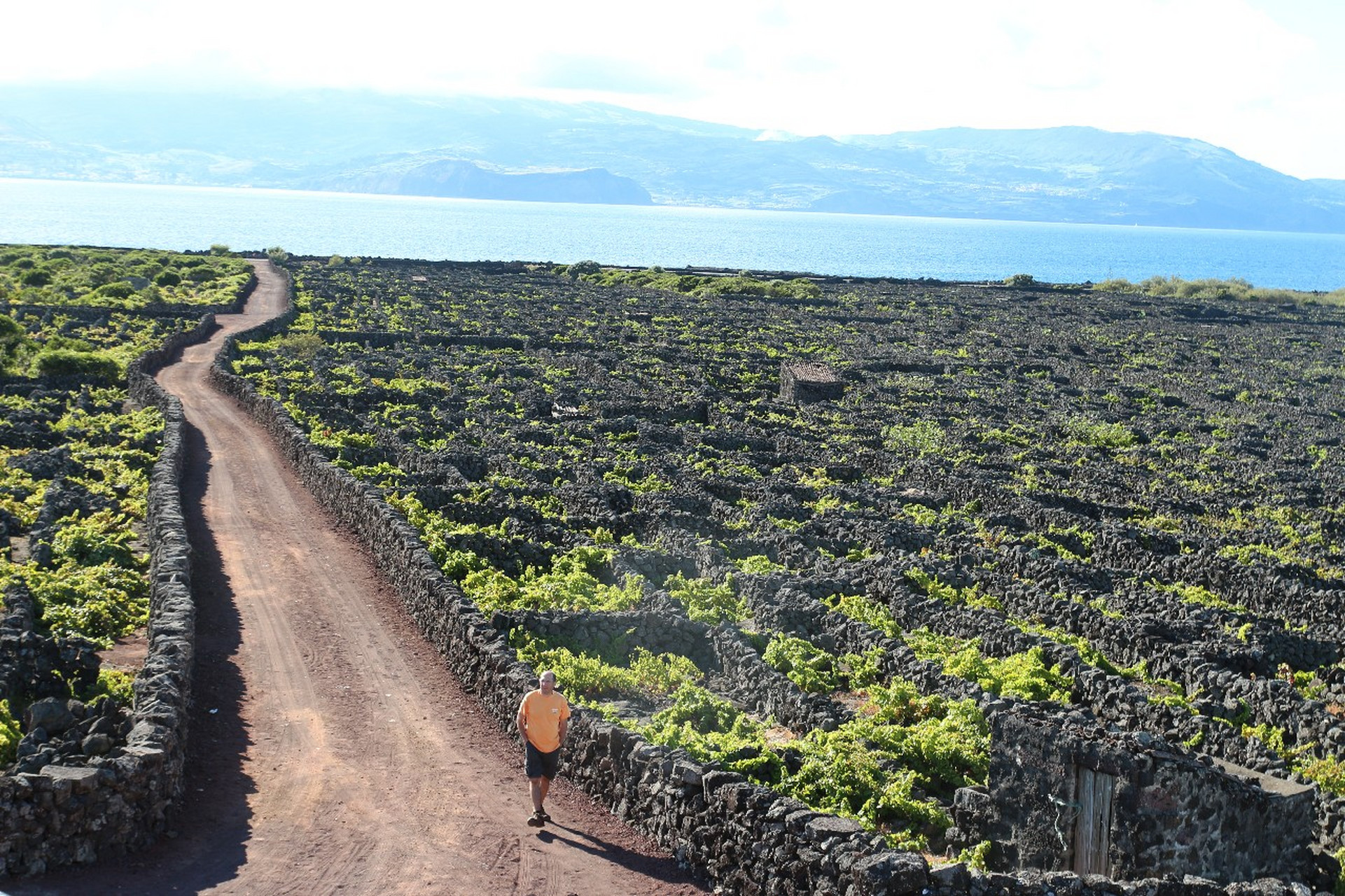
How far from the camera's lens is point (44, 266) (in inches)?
3812

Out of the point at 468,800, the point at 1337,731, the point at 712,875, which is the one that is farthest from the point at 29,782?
the point at 1337,731

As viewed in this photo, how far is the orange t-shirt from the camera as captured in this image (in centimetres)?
1542

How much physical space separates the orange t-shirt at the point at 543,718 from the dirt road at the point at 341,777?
1123 millimetres

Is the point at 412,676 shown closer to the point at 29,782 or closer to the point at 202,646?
the point at 202,646

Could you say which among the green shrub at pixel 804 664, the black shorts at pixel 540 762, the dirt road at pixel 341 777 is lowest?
the dirt road at pixel 341 777

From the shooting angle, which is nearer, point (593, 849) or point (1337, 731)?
point (593, 849)

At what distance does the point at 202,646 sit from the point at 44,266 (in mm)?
88263

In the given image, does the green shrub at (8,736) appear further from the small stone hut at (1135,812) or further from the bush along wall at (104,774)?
the small stone hut at (1135,812)

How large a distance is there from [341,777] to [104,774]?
3.69 metres

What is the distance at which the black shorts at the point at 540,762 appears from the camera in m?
15.4

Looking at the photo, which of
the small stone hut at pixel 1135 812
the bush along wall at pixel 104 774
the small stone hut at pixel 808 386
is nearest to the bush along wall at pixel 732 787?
the small stone hut at pixel 1135 812

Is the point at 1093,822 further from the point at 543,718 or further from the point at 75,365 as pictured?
the point at 75,365

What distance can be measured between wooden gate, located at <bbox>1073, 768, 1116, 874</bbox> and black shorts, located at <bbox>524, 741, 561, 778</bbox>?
6.48m

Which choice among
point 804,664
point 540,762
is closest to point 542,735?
point 540,762
